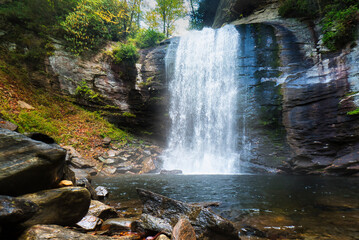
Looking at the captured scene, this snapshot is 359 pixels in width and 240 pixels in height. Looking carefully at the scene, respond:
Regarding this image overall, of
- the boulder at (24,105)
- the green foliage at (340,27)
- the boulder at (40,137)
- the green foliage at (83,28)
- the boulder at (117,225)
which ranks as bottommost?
the boulder at (117,225)

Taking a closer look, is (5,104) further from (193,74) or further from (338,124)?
(338,124)

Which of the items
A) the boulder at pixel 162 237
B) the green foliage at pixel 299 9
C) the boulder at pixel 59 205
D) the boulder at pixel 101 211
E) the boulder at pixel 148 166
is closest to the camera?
the boulder at pixel 59 205

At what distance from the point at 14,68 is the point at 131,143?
8.93 m

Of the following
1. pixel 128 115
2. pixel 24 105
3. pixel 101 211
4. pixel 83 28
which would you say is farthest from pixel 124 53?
pixel 101 211

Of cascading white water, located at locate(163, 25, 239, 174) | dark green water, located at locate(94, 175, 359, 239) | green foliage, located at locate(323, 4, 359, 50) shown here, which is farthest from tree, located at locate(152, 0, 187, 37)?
dark green water, located at locate(94, 175, 359, 239)

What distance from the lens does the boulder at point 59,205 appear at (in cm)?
190

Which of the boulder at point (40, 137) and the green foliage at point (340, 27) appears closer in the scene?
the boulder at point (40, 137)

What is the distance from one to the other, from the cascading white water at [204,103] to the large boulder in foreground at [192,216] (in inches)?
343

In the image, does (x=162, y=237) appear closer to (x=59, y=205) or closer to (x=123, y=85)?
(x=59, y=205)

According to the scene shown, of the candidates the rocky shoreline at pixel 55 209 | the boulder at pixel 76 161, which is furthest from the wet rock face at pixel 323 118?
the boulder at pixel 76 161

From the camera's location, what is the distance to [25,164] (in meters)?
1.90

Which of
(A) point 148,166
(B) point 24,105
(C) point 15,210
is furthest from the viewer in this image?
(A) point 148,166

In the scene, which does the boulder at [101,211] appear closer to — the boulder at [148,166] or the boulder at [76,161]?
the boulder at [76,161]

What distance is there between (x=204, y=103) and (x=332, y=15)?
9313 millimetres
